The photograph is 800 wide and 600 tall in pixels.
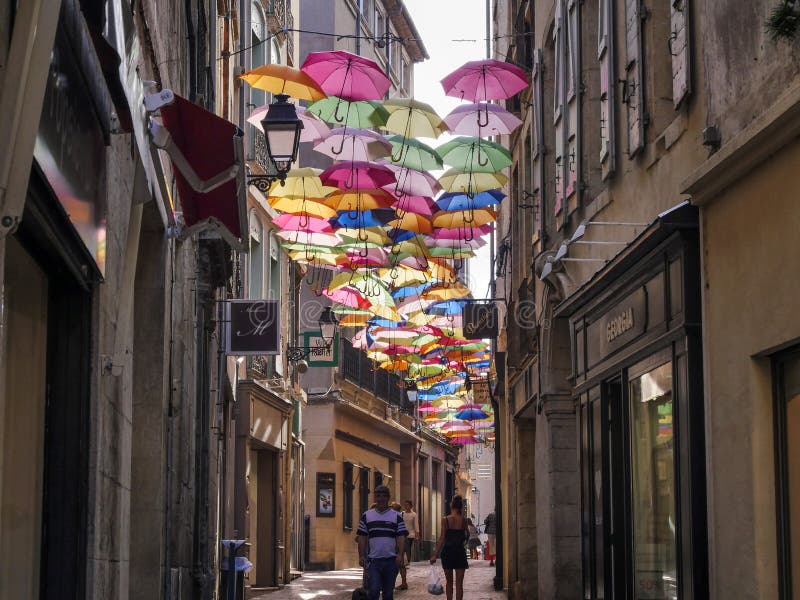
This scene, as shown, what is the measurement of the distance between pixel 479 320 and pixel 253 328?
6712mm

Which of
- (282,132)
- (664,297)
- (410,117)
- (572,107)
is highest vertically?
(410,117)

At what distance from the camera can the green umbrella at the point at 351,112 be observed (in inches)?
636

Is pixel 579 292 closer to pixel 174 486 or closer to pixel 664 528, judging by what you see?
pixel 664 528

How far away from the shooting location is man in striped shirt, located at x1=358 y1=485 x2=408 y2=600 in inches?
613

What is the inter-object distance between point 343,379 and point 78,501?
113 ft

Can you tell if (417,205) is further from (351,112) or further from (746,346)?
(746,346)

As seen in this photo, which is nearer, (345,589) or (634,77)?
(634,77)

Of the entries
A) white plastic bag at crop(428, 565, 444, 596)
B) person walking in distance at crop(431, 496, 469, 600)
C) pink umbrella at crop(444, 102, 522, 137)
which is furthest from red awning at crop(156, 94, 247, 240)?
white plastic bag at crop(428, 565, 444, 596)

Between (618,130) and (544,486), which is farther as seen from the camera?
(544,486)

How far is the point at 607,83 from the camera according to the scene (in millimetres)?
13203

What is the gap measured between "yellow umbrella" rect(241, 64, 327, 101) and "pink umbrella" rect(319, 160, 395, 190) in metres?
2.09

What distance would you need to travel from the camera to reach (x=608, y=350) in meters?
13.2

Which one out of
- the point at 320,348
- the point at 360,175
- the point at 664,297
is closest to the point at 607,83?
the point at 664,297

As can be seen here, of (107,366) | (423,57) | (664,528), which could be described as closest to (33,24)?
(107,366)
